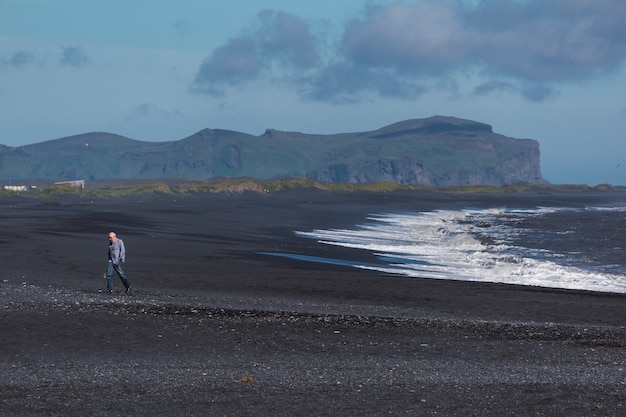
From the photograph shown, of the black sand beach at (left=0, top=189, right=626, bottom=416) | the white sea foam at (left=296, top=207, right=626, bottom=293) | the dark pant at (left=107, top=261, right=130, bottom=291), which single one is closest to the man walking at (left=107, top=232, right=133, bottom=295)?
the dark pant at (left=107, top=261, right=130, bottom=291)

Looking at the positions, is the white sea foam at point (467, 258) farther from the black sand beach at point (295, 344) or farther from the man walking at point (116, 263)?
the man walking at point (116, 263)

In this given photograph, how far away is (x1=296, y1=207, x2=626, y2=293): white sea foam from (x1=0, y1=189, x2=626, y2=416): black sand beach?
3.15 m

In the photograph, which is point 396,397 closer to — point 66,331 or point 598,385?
point 598,385

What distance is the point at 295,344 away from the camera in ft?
63.0

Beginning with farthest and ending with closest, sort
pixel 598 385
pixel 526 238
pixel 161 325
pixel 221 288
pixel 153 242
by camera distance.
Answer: pixel 526 238, pixel 153 242, pixel 221 288, pixel 161 325, pixel 598 385

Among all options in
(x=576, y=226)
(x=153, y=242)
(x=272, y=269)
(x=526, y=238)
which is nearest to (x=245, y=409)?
(x=272, y=269)

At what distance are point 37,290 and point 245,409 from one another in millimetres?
12946

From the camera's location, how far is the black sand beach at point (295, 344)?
48.2ft

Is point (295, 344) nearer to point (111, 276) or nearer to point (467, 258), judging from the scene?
point (111, 276)

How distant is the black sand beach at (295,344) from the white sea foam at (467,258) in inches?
124

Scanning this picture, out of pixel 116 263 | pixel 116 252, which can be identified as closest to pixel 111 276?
pixel 116 263

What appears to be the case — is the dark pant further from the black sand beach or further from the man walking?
the black sand beach

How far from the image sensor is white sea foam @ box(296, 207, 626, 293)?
115 ft

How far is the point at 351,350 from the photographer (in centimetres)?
1881
